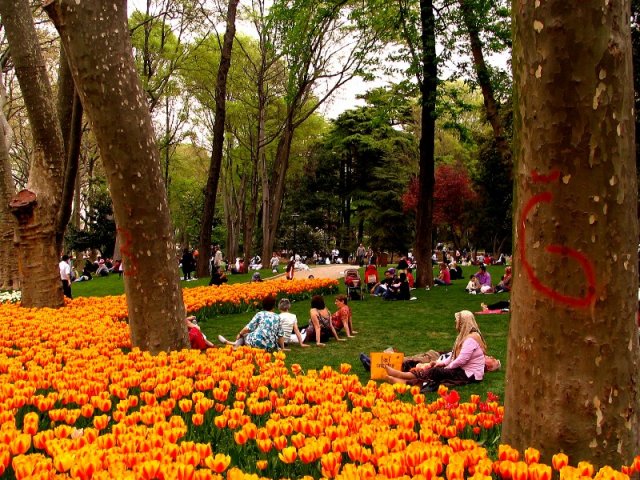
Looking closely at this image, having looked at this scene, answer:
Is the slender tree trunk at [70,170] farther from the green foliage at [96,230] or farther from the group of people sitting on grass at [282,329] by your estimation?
the green foliage at [96,230]

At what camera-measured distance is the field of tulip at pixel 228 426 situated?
2498 millimetres

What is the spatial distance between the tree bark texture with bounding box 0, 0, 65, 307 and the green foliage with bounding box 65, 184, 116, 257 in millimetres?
25647

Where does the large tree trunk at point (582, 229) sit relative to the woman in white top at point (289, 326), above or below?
above

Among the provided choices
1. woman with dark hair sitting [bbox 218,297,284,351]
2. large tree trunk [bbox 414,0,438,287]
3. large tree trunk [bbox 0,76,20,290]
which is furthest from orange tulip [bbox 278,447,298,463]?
large tree trunk [bbox 414,0,438,287]

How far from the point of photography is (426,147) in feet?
64.2

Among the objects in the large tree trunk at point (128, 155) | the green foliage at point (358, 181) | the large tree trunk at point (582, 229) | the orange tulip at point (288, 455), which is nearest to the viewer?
the orange tulip at point (288, 455)

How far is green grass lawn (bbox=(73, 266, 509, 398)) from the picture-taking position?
8.80 m

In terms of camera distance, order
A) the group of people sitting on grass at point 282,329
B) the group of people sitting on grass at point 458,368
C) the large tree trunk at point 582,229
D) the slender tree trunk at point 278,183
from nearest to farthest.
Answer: the large tree trunk at point 582,229 → the group of people sitting on grass at point 458,368 → the group of people sitting on grass at point 282,329 → the slender tree trunk at point 278,183

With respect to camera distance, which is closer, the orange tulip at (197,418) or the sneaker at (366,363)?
the orange tulip at (197,418)

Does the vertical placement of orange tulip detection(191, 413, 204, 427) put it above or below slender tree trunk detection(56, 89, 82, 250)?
below

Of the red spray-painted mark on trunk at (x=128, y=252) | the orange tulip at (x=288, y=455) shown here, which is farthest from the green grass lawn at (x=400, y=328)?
the orange tulip at (x=288, y=455)

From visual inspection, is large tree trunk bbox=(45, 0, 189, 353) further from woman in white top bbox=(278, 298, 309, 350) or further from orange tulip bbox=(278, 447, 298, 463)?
orange tulip bbox=(278, 447, 298, 463)

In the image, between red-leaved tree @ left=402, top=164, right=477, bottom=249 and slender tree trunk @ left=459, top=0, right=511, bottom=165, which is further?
red-leaved tree @ left=402, top=164, right=477, bottom=249

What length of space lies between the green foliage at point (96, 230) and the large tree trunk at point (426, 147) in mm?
22495
